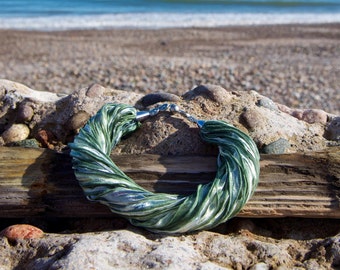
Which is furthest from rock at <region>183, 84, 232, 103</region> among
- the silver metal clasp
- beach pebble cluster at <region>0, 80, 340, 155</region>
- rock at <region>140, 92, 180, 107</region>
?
the silver metal clasp

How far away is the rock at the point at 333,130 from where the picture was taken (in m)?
4.22

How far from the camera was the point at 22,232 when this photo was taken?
334 centimetres

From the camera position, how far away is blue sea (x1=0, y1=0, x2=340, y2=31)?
67.5 ft

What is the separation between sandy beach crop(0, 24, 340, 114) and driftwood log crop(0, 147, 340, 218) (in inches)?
225

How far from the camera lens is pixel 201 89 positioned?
4.25 meters

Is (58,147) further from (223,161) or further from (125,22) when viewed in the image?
(125,22)

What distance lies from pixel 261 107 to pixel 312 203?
0.93 metres

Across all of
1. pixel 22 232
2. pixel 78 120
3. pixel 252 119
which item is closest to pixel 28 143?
pixel 78 120

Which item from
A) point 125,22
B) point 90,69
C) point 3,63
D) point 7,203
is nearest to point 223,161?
point 7,203

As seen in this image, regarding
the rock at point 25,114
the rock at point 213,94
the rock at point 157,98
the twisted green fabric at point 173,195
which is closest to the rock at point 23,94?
the rock at point 25,114

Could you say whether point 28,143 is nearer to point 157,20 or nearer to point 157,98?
point 157,98

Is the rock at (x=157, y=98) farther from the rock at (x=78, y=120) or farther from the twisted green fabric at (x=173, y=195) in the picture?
the twisted green fabric at (x=173, y=195)

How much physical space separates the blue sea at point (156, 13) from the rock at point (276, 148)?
53.1 ft

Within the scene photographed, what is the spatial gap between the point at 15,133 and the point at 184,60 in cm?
889
